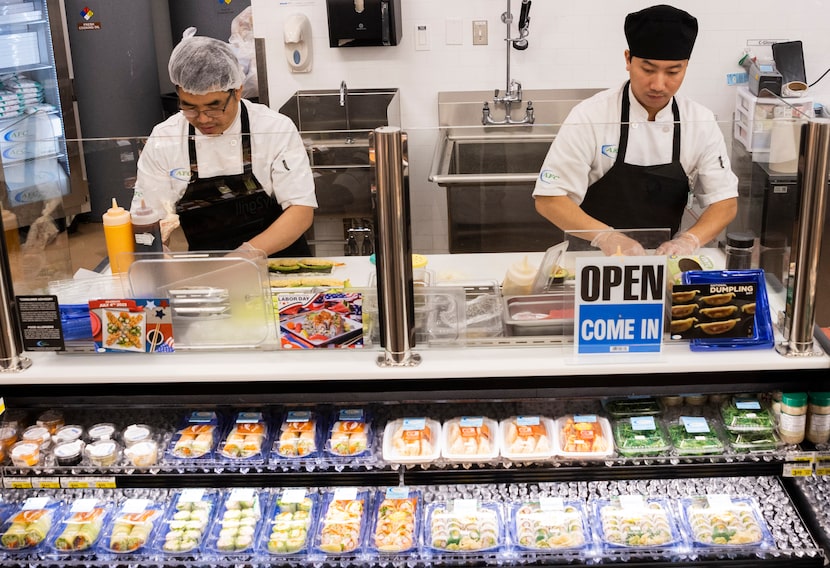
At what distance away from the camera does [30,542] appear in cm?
285

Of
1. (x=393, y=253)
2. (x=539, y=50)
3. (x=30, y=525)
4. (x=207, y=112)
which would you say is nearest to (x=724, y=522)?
(x=393, y=253)

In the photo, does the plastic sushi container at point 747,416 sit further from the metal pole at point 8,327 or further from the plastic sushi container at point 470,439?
the metal pole at point 8,327

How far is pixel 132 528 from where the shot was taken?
2863 millimetres

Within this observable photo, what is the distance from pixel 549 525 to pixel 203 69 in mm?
2020

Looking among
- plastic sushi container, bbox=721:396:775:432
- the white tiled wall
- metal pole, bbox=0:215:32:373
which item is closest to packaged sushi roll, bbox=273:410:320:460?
metal pole, bbox=0:215:32:373

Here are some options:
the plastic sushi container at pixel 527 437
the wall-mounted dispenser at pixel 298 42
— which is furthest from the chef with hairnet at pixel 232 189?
the wall-mounted dispenser at pixel 298 42

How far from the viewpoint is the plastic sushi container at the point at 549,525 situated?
2760 millimetres

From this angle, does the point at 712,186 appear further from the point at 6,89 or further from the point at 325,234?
the point at 6,89

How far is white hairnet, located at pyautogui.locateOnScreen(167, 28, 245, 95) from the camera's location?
3.53 m

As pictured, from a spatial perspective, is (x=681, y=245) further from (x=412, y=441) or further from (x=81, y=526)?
(x=81, y=526)

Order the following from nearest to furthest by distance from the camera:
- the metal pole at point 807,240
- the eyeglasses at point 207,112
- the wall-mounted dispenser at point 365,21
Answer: the metal pole at point 807,240 → the eyeglasses at point 207,112 → the wall-mounted dispenser at point 365,21

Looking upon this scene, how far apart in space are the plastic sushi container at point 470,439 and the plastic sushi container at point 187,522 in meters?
0.74

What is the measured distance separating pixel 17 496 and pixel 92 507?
267 millimetres

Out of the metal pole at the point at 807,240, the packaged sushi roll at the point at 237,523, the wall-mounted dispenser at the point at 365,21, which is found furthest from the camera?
the wall-mounted dispenser at the point at 365,21
